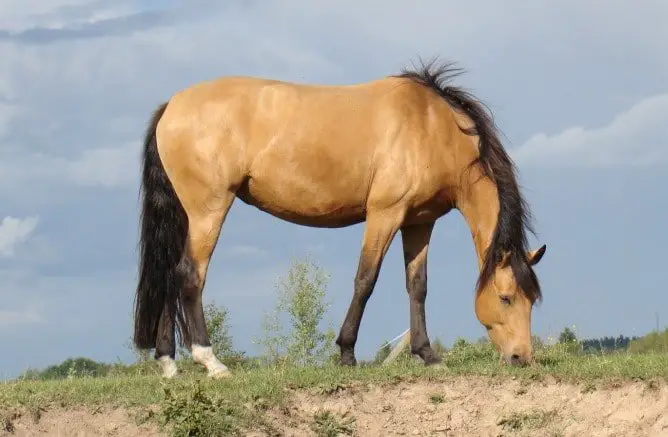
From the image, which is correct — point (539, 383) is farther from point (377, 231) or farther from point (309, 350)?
point (309, 350)

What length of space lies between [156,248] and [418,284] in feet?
9.34

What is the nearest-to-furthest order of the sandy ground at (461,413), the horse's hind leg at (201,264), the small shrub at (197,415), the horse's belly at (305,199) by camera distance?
1. the small shrub at (197,415)
2. the sandy ground at (461,413)
3. the horse's hind leg at (201,264)
4. the horse's belly at (305,199)

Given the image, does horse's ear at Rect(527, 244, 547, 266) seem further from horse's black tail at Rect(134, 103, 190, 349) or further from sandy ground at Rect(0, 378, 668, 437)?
horse's black tail at Rect(134, 103, 190, 349)

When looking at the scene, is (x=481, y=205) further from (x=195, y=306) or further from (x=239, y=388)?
(x=239, y=388)

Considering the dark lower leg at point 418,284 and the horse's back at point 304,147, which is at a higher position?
the horse's back at point 304,147

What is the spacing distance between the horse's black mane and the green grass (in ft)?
3.26

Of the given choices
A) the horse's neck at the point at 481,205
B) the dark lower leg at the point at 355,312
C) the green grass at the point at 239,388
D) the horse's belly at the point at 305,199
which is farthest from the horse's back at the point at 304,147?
the green grass at the point at 239,388

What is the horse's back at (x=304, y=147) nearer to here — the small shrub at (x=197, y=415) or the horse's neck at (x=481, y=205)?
the horse's neck at (x=481, y=205)

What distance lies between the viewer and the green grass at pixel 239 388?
33.0ft

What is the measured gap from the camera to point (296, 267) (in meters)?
19.1

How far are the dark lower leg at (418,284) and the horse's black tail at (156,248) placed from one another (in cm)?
243

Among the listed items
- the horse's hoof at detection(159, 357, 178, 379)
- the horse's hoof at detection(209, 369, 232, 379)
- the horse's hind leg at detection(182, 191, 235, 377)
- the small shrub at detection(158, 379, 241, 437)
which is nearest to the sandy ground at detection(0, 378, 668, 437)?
the small shrub at detection(158, 379, 241, 437)

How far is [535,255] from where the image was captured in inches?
477

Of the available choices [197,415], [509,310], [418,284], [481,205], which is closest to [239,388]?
[197,415]
